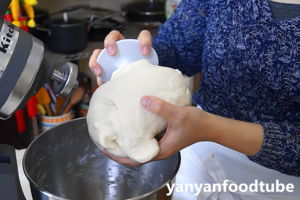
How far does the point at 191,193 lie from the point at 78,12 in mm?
1374

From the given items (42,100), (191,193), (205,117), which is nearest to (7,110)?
(205,117)

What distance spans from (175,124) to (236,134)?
18 centimetres

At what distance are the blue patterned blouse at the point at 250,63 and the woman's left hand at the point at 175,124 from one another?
0.68 feet

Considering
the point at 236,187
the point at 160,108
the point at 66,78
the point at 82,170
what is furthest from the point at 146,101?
the point at 236,187

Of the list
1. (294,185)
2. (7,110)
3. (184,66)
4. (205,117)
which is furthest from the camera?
(184,66)

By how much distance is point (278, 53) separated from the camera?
79cm

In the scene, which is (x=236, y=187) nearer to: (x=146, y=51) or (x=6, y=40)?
(x=146, y=51)

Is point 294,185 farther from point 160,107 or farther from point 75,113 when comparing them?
point 75,113

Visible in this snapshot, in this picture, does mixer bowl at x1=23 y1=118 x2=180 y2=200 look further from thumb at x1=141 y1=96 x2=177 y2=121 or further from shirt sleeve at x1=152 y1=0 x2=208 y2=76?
shirt sleeve at x1=152 y1=0 x2=208 y2=76

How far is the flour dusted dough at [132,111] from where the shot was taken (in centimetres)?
62

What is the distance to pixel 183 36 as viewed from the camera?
100 cm

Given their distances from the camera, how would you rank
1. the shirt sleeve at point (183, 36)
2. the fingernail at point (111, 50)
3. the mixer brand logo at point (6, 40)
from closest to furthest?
1. the mixer brand logo at point (6, 40)
2. the fingernail at point (111, 50)
3. the shirt sleeve at point (183, 36)

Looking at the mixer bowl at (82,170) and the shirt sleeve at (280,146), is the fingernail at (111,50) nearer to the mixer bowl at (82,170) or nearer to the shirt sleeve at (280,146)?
the mixer bowl at (82,170)

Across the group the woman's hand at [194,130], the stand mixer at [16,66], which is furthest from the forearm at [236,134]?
the stand mixer at [16,66]
